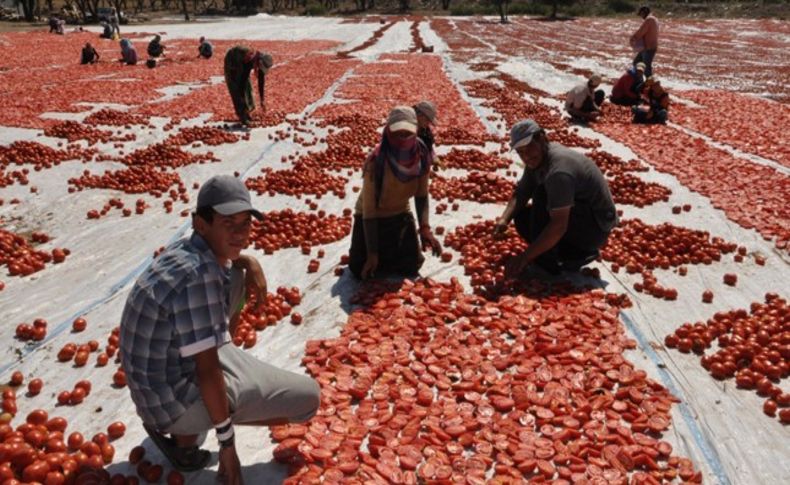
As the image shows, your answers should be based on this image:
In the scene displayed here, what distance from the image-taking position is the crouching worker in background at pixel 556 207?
512cm

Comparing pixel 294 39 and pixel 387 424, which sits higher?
pixel 294 39

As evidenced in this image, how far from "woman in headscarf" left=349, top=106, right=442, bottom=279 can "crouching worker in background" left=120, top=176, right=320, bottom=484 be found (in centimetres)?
237

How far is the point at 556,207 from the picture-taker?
16.9 ft

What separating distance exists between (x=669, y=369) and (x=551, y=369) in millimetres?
1005

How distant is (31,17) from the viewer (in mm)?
53906

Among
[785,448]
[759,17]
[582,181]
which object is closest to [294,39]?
[582,181]

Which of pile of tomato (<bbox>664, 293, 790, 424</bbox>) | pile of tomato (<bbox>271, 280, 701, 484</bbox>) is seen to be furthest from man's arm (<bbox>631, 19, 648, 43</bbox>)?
pile of tomato (<bbox>271, 280, 701, 484</bbox>)

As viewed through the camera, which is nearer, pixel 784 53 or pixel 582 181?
pixel 582 181

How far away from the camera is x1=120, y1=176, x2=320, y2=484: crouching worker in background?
2.64 meters

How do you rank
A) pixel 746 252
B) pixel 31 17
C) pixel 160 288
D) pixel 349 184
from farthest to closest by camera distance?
pixel 31 17
pixel 349 184
pixel 746 252
pixel 160 288

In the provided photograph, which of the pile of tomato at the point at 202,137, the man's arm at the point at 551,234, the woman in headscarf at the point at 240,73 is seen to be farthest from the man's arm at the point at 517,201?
the woman in headscarf at the point at 240,73

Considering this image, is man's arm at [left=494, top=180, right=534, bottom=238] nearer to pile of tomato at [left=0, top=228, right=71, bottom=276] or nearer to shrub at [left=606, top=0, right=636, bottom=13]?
pile of tomato at [left=0, top=228, right=71, bottom=276]

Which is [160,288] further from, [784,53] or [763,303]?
[784,53]

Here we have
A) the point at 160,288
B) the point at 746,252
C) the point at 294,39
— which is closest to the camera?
the point at 160,288
